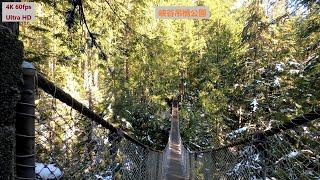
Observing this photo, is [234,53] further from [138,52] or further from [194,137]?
[138,52]

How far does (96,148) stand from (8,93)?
40.9 inches

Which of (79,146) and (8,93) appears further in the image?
(79,146)

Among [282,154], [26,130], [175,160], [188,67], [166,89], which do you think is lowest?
[175,160]

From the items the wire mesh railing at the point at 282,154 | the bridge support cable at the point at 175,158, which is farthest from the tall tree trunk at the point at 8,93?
the bridge support cable at the point at 175,158

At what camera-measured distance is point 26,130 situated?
0.99m

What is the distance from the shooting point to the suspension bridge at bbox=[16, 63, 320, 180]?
101 centimetres

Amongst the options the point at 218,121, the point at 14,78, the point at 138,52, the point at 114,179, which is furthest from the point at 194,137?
the point at 14,78

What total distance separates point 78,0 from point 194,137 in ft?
31.7

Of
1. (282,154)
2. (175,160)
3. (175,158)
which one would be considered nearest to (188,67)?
(175,158)

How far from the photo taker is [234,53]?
13.8 m

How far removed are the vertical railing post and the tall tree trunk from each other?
0.08 metres

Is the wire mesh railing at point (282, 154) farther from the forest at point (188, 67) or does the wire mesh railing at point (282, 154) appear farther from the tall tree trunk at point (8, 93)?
the forest at point (188, 67)

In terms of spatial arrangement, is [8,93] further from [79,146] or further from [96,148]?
[96,148]

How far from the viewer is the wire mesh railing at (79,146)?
1339 mm
